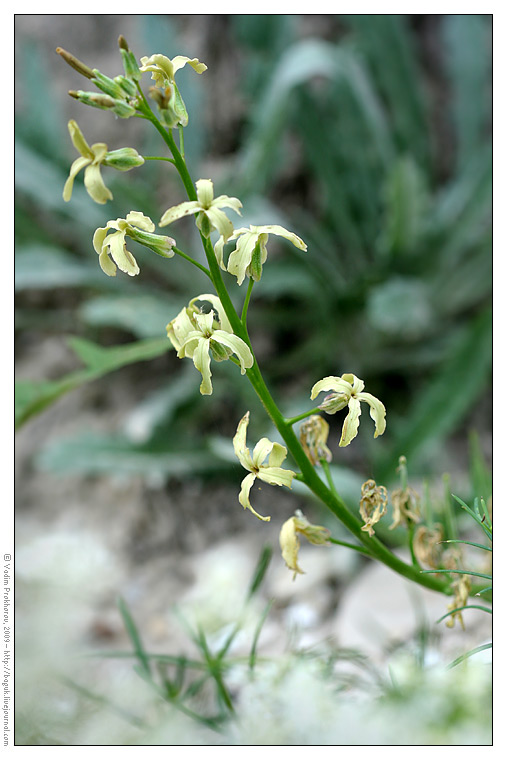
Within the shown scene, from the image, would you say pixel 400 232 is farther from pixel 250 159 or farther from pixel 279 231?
pixel 279 231

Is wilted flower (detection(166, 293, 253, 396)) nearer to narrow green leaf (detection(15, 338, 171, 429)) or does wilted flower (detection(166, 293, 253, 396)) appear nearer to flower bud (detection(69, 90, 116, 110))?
flower bud (detection(69, 90, 116, 110))

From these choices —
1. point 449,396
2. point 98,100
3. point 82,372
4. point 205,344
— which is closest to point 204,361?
point 205,344

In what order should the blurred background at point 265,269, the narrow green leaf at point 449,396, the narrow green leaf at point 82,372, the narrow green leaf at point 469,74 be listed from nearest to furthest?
the narrow green leaf at point 82,372 → the narrow green leaf at point 449,396 → the blurred background at point 265,269 → the narrow green leaf at point 469,74

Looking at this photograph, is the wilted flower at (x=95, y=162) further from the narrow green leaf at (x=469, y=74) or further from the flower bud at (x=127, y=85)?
the narrow green leaf at (x=469, y=74)

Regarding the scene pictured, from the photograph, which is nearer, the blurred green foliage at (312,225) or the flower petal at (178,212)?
the flower petal at (178,212)

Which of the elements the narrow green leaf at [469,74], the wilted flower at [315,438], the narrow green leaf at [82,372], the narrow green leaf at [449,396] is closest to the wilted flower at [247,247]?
the wilted flower at [315,438]

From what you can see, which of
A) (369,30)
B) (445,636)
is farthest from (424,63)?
(445,636)

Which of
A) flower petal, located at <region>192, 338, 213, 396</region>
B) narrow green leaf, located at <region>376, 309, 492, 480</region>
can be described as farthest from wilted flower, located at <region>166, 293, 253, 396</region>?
narrow green leaf, located at <region>376, 309, 492, 480</region>
